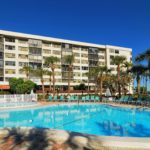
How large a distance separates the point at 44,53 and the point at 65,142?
61803 millimetres

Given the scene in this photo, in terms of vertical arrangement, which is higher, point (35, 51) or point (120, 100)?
point (35, 51)

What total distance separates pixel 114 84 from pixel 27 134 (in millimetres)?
48933

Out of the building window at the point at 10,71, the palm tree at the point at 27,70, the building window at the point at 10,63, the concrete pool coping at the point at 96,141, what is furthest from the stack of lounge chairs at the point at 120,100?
the building window at the point at 10,63

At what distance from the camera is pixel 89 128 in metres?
15.6

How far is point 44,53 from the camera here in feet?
226

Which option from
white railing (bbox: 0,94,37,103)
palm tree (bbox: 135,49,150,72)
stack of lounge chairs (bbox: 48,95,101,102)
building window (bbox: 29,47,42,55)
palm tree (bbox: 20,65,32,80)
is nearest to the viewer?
white railing (bbox: 0,94,37,103)

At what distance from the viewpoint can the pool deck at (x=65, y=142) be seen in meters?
7.57

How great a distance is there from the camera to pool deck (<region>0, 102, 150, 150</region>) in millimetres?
7568

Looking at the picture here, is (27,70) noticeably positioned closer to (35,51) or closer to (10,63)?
(10,63)

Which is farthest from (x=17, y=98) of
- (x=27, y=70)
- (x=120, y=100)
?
(x=27, y=70)

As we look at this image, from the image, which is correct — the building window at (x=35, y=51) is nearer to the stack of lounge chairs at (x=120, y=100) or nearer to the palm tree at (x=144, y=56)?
the stack of lounge chairs at (x=120, y=100)

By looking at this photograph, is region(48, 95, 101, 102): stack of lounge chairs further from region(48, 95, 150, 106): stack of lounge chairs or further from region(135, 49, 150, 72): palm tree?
region(135, 49, 150, 72): palm tree

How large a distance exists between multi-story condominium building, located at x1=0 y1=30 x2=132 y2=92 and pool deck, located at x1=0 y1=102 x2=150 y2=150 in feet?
168

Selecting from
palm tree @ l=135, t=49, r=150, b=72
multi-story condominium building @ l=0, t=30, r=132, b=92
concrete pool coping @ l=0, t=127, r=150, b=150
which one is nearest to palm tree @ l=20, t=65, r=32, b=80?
multi-story condominium building @ l=0, t=30, r=132, b=92
